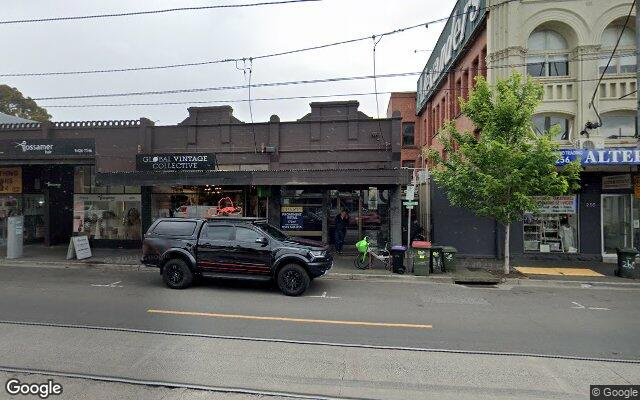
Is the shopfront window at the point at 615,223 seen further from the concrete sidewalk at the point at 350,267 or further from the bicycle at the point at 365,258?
the bicycle at the point at 365,258

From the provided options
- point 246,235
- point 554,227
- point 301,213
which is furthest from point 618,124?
point 246,235

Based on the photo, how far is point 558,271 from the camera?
1328 cm

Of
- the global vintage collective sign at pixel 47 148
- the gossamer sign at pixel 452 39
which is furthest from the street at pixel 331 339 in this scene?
the gossamer sign at pixel 452 39

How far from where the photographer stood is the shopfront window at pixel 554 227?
51.4 feet

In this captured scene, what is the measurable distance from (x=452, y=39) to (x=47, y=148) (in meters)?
20.0

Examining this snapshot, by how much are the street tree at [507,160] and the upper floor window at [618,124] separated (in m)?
4.78

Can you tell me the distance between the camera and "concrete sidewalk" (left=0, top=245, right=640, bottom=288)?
39.0 feet

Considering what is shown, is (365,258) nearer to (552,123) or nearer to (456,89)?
(552,123)

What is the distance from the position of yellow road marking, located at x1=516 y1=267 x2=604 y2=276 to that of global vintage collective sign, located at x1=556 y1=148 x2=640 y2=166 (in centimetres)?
360

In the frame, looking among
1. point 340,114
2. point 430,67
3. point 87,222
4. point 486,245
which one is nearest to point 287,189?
point 340,114

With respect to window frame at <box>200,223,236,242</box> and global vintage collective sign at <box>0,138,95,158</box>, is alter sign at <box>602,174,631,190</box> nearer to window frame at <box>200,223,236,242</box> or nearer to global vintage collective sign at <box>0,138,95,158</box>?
window frame at <box>200,223,236,242</box>

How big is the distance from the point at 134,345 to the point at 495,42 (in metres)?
16.5

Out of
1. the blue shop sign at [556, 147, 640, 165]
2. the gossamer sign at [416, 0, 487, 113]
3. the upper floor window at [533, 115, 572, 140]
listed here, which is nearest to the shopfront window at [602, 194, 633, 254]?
the upper floor window at [533, 115, 572, 140]

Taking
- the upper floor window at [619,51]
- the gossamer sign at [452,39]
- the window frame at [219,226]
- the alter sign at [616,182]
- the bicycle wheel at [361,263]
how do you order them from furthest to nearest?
the gossamer sign at [452,39] → the upper floor window at [619,51] → the alter sign at [616,182] → the bicycle wheel at [361,263] → the window frame at [219,226]
